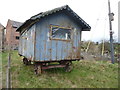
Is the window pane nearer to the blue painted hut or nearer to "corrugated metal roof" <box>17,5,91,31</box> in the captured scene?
the blue painted hut

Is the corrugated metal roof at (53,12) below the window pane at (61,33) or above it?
above

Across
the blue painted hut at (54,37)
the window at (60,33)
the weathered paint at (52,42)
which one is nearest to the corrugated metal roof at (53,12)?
the blue painted hut at (54,37)

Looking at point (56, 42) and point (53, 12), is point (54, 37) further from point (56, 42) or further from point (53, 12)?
point (53, 12)

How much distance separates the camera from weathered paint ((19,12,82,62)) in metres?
5.91

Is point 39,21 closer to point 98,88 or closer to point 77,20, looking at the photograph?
point 77,20

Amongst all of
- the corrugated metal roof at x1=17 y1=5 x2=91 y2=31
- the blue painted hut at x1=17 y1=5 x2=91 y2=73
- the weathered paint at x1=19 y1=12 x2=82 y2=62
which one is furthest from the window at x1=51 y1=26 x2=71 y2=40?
the corrugated metal roof at x1=17 y1=5 x2=91 y2=31

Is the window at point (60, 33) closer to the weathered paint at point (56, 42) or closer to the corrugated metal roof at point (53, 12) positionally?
the weathered paint at point (56, 42)

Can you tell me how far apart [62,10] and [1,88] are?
17.3ft

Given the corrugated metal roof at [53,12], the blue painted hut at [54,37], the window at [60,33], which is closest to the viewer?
the corrugated metal roof at [53,12]

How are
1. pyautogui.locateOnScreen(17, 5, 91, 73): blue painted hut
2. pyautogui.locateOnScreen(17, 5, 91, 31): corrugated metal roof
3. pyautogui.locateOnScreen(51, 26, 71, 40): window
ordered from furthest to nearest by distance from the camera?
pyautogui.locateOnScreen(51, 26, 71, 40): window → pyautogui.locateOnScreen(17, 5, 91, 73): blue painted hut → pyautogui.locateOnScreen(17, 5, 91, 31): corrugated metal roof

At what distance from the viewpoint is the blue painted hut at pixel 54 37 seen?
5.93 m

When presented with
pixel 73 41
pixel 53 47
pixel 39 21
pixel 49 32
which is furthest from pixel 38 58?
pixel 73 41

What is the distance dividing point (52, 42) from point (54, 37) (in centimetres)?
34

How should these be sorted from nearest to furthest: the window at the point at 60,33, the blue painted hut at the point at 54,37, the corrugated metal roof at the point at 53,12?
the corrugated metal roof at the point at 53,12, the blue painted hut at the point at 54,37, the window at the point at 60,33
